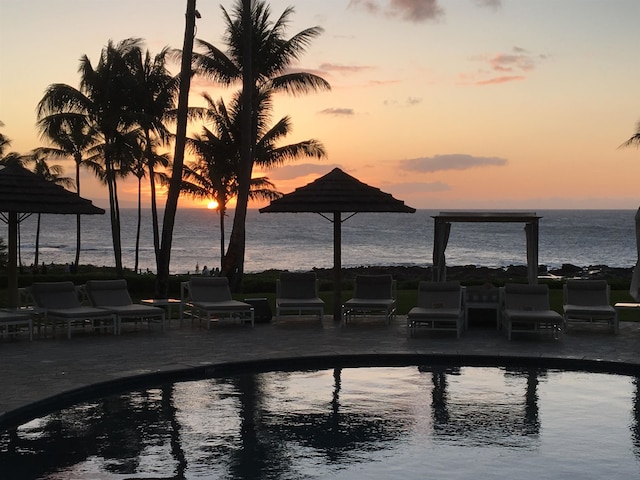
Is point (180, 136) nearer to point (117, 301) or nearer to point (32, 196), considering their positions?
point (32, 196)

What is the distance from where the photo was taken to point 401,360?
35.4 feet

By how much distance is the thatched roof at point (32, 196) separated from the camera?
507 inches

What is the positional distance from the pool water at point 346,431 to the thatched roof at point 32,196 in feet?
16.8

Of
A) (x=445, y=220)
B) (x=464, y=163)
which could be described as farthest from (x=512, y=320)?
(x=464, y=163)

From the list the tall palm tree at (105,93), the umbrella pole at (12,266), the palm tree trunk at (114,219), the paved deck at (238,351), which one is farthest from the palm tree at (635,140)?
the umbrella pole at (12,266)

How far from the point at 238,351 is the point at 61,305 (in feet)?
11.8

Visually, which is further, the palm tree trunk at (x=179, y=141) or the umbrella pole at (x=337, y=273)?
the palm tree trunk at (x=179, y=141)

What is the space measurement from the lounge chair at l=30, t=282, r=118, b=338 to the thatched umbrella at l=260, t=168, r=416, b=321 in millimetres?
3254

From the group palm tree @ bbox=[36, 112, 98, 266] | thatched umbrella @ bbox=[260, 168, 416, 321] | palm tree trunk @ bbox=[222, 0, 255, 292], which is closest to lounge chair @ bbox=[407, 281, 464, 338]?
thatched umbrella @ bbox=[260, 168, 416, 321]

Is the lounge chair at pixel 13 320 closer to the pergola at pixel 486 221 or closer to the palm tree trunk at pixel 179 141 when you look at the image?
the palm tree trunk at pixel 179 141

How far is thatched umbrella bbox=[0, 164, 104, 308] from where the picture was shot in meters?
12.9

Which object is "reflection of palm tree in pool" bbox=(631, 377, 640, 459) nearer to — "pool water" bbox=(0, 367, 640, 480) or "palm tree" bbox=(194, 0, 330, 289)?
"pool water" bbox=(0, 367, 640, 480)

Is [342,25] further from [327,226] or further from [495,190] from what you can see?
[327,226]

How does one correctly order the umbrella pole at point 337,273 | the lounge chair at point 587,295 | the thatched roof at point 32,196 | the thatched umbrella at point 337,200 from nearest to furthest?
the thatched roof at point 32,196, the lounge chair at point 587,295, the thatched umbrella at point 337,200, the umbrella pole at point 337,273
